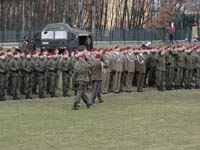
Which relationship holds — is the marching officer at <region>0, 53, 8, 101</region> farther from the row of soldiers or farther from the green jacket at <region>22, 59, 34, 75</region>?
the green jacket at <region>22, 59, 34, 75</region>

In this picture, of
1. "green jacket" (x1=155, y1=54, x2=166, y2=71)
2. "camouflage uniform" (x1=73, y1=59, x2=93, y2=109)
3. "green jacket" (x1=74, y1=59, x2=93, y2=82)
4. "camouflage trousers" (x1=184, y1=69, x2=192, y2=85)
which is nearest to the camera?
"camouflage uniform" (x1=73, y1=59, x2=93, y2=109)

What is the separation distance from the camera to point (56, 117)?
1917 cm

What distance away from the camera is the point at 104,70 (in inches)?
997

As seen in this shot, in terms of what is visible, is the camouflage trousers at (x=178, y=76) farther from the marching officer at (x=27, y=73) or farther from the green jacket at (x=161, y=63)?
the marching officer at (x=27, y=73)

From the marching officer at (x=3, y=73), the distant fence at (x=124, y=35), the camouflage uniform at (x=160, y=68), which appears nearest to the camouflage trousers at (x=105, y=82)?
the camouflage uniform at (x=160, y=68)

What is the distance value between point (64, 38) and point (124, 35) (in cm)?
2391

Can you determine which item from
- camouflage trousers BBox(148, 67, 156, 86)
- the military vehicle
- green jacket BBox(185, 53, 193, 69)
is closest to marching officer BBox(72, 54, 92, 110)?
green jacket BBox(185, 53, 193, 69)

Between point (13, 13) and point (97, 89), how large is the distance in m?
65.7

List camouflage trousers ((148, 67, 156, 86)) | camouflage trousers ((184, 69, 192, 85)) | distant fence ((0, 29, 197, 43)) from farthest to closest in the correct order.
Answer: distant fence ((0, 29, 197, 43)) < camouflage trousers ((148, 67, 156, 86)) < camouflage trousers ((184, 69, 192, 85))

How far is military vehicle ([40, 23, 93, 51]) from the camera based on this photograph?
43594 millimetres

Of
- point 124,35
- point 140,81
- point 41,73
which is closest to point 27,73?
point 41,73

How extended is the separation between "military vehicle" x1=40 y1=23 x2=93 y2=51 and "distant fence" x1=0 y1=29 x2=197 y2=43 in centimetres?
2056

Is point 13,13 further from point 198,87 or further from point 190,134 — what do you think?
point 190,134

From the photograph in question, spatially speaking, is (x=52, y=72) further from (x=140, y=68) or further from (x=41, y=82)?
(x=140, y=68)
